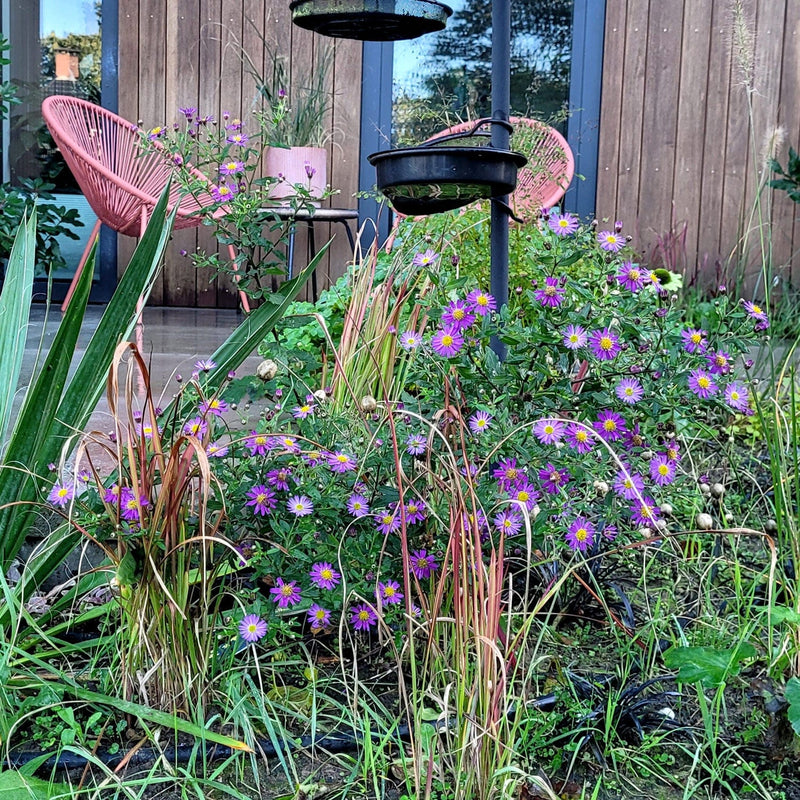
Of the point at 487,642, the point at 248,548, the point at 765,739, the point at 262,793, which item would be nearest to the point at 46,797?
the point at 262,793

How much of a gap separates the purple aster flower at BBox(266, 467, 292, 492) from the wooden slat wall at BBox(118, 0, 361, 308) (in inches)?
149

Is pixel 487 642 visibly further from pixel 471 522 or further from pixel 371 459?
pixel 371 459

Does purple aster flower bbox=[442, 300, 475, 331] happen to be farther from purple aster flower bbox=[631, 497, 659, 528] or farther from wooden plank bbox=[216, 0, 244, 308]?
wooden plank bbox=[216, 0, 244, 308]

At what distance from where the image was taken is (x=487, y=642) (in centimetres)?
108

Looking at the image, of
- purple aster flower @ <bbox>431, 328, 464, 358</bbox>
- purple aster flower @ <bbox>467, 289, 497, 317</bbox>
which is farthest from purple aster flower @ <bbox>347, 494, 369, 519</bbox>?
purple aster flower @ <bbox>467, 289, 497, 317</bbox>

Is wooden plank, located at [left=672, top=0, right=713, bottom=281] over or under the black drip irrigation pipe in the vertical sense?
over

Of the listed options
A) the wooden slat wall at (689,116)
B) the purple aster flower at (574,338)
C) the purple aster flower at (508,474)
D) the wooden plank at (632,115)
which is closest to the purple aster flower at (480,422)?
the purple aster flower at (508,474)

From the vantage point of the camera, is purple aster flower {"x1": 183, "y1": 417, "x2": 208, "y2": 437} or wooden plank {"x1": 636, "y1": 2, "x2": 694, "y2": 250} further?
wooden plank {"x1": 636, "y1": 2, "x2": 694, "y2": 250}

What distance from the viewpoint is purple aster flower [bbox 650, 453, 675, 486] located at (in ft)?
4.60

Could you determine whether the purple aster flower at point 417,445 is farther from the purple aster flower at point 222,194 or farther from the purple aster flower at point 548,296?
the purple aster flower at point 222,194

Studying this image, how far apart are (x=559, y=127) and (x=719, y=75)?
89cm

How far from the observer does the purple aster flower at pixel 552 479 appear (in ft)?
4.51

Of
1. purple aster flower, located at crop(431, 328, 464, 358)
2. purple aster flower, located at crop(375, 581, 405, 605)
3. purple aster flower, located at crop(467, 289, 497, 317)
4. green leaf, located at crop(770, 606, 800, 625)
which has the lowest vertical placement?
purple aster flower, located at crop(375, 581, 405, 605)

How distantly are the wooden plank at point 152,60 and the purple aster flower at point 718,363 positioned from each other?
3.99 metres
